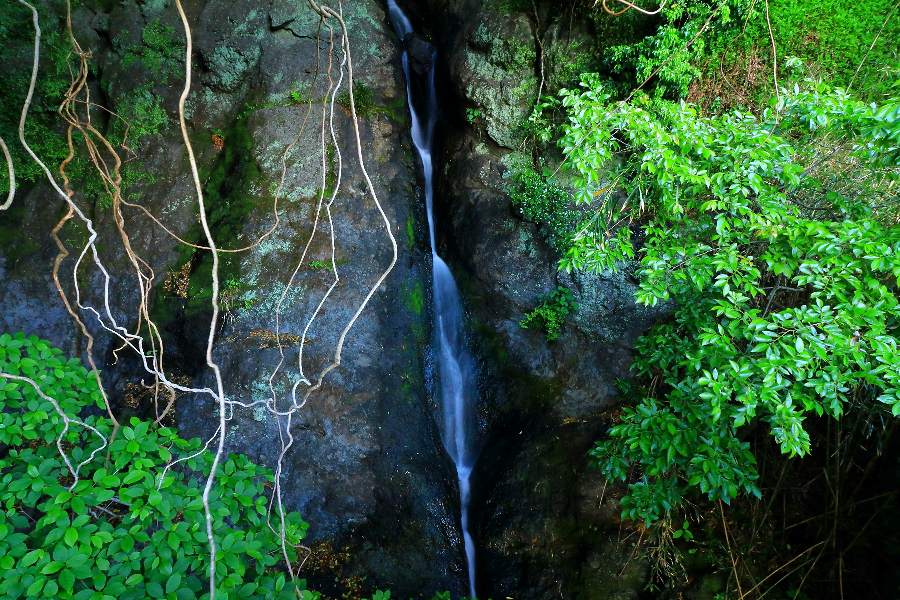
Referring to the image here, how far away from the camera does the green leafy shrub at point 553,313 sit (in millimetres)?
5738

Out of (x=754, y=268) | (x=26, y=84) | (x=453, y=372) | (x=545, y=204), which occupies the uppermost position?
(x=26, y=84)

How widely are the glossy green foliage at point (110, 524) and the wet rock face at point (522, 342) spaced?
2781mm

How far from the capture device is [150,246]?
6.34 meters

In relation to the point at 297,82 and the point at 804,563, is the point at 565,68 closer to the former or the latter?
the point at 297,82

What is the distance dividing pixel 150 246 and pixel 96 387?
388 centimetres

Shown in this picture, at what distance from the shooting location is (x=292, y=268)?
19.0ft

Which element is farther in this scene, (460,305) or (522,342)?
(460,305)

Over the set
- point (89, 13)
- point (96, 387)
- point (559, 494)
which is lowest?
point (559, 494)

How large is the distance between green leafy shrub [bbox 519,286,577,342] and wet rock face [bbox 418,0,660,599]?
9 cm

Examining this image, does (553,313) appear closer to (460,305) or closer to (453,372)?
(460,305)

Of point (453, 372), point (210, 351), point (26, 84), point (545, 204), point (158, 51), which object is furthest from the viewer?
point (158, 51)

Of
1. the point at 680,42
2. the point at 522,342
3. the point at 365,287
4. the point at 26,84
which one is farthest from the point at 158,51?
the point at 680,42

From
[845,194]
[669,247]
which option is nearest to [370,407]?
[669,247]

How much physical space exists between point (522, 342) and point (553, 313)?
0.46 metres
